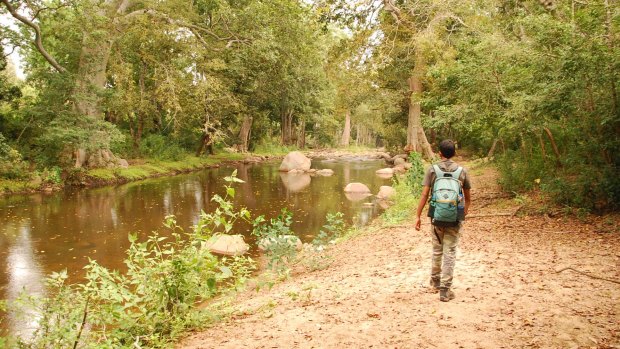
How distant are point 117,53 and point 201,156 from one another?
11436 millimetres

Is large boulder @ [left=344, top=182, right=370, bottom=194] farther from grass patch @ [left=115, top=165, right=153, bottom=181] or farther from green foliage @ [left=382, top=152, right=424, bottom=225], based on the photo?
grass patch @ [left=115, top=165, right=153, bottom=181]

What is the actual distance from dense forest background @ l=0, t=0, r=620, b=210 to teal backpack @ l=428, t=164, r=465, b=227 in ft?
12.3

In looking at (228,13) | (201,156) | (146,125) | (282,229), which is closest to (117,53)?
(228,13)

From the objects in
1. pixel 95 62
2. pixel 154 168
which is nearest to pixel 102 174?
pixel 154 168

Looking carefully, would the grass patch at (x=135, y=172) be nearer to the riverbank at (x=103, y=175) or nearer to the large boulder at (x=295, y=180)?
the riverbank at (x=103, y=175)

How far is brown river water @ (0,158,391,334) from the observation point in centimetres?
903

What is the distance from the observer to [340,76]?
54.8 feet

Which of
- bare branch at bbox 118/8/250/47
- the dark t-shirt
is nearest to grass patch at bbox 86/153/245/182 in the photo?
bare branch at bbox 118/8/250/47

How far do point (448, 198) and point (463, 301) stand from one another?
47.4 inches

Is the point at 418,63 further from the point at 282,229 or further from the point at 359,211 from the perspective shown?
the point at 282,229

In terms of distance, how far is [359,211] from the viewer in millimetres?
14602

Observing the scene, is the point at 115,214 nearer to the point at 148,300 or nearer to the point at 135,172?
the point at 135,172

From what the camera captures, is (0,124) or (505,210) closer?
Result: (505,210)

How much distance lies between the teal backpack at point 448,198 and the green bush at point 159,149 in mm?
25732
